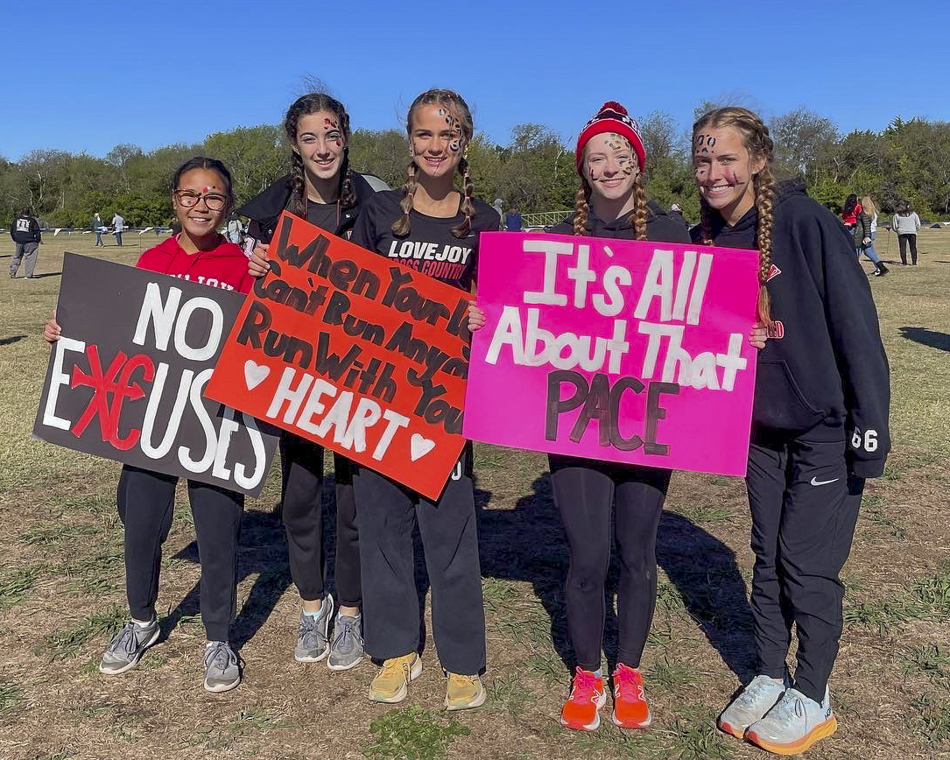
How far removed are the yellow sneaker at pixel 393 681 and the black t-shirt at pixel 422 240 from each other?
1559 mm

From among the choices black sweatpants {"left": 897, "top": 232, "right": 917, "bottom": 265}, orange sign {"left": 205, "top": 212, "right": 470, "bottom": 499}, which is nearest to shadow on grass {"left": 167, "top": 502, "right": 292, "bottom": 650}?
orange sign {"left": 205, "top": 212, "right": 470, "bottom": 499}

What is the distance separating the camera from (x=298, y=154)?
348 centimetres

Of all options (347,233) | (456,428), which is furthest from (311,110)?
(456,428)

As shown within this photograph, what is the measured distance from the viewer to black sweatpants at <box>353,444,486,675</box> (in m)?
3.37

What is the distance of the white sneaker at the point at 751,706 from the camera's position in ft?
10.6

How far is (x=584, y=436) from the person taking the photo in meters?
3.16

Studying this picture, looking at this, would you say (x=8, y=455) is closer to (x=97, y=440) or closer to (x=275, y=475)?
(x=275, y=475)

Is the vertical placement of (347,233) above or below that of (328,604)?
above

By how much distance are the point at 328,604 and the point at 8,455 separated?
14.3ft

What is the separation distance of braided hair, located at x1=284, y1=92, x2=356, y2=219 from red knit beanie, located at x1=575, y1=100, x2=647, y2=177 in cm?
96

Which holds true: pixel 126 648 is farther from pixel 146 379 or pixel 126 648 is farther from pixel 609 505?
pixel 609 505

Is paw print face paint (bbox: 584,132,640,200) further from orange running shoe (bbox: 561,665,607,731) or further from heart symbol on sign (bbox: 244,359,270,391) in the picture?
orange running shoe (bbox: 561,665,607,731)

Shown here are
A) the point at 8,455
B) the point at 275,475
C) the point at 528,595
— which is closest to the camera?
the point at 528,595

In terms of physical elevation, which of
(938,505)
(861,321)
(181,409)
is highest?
(861,321)
